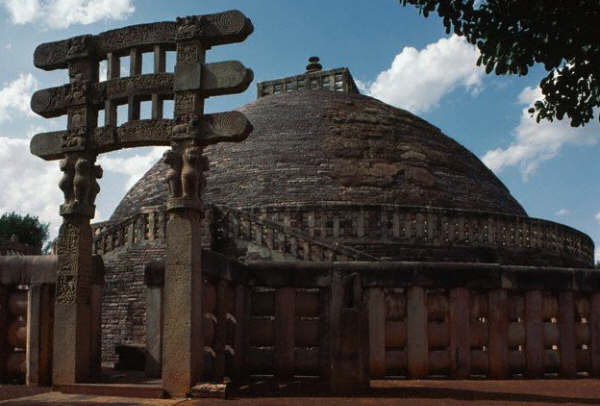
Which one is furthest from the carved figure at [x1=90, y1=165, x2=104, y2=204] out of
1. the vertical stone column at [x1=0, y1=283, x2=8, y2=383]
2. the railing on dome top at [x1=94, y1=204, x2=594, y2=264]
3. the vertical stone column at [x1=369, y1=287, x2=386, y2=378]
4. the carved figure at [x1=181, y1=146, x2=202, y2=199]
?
the railing on dome top at [x1=94, y1=204, x2=594, y2=264]

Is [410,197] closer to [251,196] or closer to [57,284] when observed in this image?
[251,196]

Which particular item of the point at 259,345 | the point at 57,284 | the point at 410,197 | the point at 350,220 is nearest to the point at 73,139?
the point at 57,284

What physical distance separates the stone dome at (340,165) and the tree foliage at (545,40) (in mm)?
13443

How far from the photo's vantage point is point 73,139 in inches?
300

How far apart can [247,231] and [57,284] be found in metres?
9.57

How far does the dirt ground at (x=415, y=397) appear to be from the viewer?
587cm

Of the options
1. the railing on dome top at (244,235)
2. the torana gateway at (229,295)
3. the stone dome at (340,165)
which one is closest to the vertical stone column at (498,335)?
the torana gateway at (229,295)

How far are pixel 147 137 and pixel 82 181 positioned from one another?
86cm

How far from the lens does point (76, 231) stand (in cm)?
746

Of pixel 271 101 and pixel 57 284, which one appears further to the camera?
pixel 271 101

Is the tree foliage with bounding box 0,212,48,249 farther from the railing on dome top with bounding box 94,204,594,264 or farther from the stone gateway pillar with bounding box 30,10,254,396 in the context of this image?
the stone gateway pillar with bounding box 30,10,254,396

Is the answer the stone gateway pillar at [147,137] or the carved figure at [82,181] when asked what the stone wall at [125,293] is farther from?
the carved figure at [82,181]

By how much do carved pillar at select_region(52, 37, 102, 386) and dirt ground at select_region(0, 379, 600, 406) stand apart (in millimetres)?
449

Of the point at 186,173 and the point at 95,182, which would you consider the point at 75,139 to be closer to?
the point at 95,182
